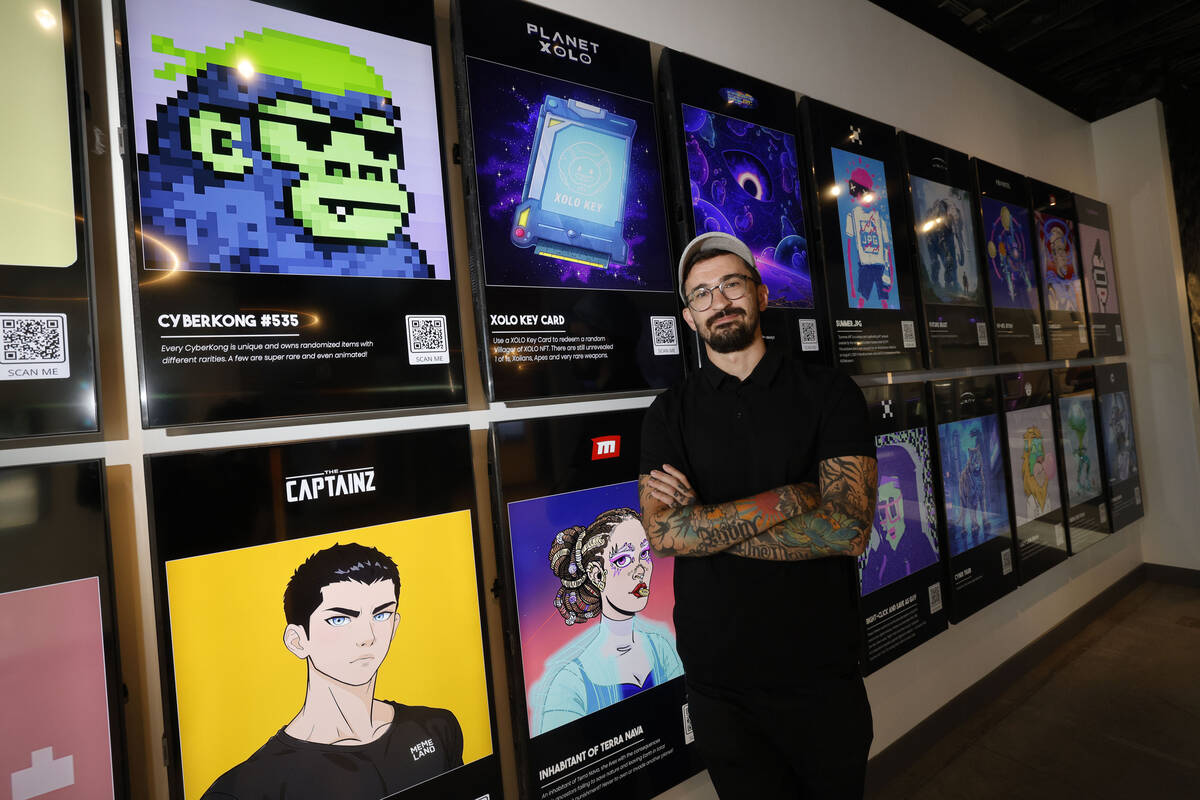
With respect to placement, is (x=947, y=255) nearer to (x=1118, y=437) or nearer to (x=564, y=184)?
(x=564, y=184)

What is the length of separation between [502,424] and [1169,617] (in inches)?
175

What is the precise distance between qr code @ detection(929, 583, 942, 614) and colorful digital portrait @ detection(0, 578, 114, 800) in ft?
8.60

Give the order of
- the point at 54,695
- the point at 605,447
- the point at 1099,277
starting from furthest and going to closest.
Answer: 1. the point at 1099,277
2. the point at 605,447
3. the point at 54,695

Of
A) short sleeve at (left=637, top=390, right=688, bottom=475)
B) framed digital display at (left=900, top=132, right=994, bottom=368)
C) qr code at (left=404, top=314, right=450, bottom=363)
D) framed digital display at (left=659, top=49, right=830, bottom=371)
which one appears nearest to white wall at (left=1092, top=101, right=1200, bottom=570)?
framed digital display at (left=900, top=132, right=994, bottom=368)

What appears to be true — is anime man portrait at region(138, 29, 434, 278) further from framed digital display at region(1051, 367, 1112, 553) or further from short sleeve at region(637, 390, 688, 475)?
framed digital display at region(1051, 367, 1112, 553)

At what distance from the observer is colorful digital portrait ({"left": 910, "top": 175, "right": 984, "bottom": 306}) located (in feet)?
8.35

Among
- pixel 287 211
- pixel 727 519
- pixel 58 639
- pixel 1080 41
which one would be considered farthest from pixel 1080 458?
pixel 58 639

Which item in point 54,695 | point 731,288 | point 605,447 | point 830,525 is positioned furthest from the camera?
point 605,447

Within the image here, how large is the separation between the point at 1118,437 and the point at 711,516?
3932 mm

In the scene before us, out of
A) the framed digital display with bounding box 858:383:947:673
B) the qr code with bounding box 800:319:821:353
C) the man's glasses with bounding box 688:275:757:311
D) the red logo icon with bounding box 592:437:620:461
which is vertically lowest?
the framed digital display with bounding box 858:383:947:673

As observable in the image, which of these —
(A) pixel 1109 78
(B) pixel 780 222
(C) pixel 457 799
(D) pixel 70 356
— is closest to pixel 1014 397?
(B) pixel 780 222

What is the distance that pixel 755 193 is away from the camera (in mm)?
1984

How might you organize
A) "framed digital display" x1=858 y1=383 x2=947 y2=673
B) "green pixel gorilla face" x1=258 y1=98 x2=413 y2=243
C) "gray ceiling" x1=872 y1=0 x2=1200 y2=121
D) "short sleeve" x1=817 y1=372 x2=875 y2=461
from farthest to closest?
"gray ceiling" x1=872 y1=0 x2=1200 y2=121, "framed digital display" x1=858 y1=383 x2=947 y2=673, "short sleeve" x1=817 y1=372 x2=875 y2=461, "green pixel gorilla face" x1=258 y1=98 x2=413 y2=243

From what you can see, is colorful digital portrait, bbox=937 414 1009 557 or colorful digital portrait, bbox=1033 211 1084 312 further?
colorful digital portrait, bbox=1033 211 1084 312
